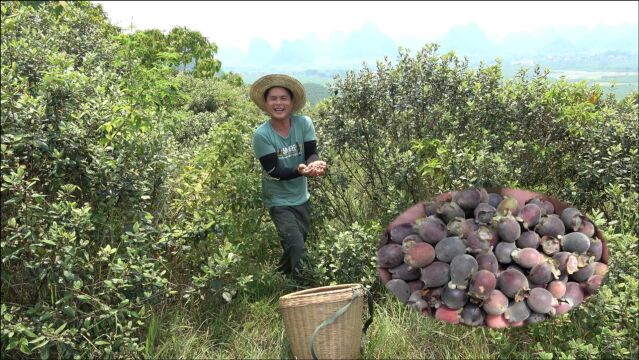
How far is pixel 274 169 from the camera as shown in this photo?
3779 millimetres

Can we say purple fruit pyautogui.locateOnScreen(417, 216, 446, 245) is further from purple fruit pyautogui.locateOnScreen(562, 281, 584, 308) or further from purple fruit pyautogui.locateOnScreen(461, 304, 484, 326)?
purple fruit pyautogui.locateOnScreen(562, 281, 584, 308)

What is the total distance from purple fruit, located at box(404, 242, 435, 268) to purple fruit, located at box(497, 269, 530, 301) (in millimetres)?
310

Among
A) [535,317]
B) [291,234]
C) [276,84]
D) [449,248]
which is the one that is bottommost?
[291,234]

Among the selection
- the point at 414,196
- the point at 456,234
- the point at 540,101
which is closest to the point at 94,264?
the point at 456,234

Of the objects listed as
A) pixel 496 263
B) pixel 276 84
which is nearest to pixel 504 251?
pixel 496 263

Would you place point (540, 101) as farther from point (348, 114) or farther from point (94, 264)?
point (94, 264)

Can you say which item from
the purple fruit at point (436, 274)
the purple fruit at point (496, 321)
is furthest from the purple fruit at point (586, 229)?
the purple fruit at point (436, 274)

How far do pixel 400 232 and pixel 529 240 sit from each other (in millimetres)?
568

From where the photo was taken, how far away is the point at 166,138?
11.4ft

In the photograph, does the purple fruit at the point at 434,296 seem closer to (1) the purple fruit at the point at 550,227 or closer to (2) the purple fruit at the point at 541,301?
(2) the purple fruit at the point at 541,301

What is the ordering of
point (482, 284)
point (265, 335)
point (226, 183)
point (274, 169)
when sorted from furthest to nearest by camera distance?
point (226, 183) < point (274, 169) < point (265, 335) < point (482, 284)

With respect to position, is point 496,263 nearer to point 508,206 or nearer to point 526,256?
point 526,256

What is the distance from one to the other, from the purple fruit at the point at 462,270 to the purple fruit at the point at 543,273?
27 centimetres

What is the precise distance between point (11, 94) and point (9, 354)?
1.52m
